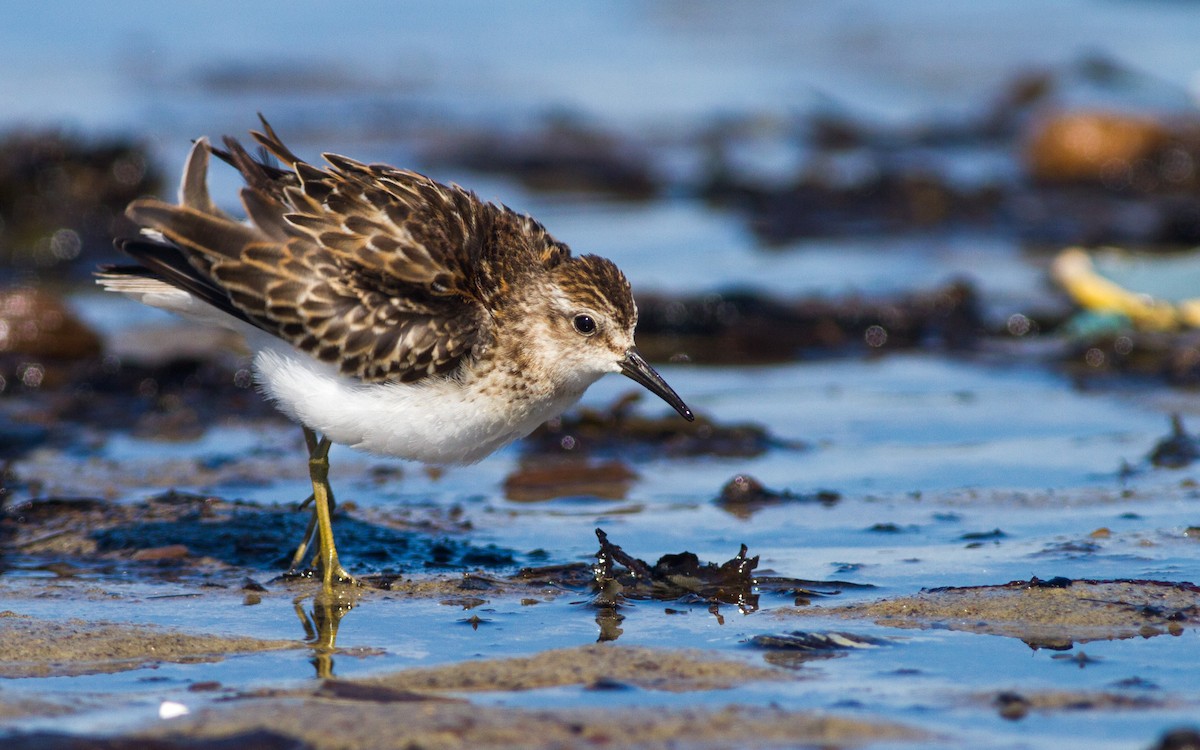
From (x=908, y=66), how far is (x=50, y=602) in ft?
56.5

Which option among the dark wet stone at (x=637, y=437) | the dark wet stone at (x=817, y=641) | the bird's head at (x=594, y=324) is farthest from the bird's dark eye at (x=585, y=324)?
the dark wet stone at (x=817, y=641)

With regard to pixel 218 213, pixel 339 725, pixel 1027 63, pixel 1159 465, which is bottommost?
pixel 339 725

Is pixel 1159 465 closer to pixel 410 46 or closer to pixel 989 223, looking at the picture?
pixel 989 223

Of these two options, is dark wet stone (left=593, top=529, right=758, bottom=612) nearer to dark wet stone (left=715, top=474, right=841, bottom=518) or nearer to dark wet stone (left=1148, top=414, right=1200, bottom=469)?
dark wet stone (left=715, top=474, right=841, bottom=518)

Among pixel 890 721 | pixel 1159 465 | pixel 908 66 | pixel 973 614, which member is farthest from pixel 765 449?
pixel 908 66

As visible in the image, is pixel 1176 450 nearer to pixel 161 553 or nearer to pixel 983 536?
pixel 983 536

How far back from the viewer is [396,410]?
571cm

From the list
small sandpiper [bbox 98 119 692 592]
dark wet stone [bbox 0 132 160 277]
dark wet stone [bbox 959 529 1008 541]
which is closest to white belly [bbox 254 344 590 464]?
small sandpiper [bbox 98 119 692 592]

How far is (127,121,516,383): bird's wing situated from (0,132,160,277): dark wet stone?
714 cm

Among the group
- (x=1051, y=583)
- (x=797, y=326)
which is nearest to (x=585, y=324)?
(x=1051, y=583)

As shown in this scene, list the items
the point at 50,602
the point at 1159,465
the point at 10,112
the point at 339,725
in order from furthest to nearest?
the point at 10,112, the point at 1159,465, the point at 50,602, the point at 339,725

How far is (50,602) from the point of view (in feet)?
17.7

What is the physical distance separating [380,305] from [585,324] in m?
0.84

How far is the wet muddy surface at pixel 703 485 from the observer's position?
14.2 feet
